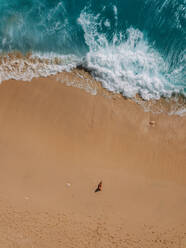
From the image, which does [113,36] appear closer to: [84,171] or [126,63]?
[126,63]

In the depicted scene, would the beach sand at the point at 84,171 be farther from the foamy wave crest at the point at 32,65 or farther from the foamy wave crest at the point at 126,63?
the foamy wave crest at the point at 126,63

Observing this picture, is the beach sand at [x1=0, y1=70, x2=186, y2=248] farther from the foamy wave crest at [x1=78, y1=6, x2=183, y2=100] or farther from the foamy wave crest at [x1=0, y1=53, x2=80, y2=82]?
the foamy wave crest at [x1=78, y1=6, x2=183, y2=100]

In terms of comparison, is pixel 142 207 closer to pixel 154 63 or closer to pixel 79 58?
pixel 154 63

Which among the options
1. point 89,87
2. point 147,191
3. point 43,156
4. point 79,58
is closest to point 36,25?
point 79,58

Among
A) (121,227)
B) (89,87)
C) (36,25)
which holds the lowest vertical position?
(121,227)

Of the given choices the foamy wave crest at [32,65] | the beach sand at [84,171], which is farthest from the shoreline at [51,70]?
the beach sand at [84,171]
